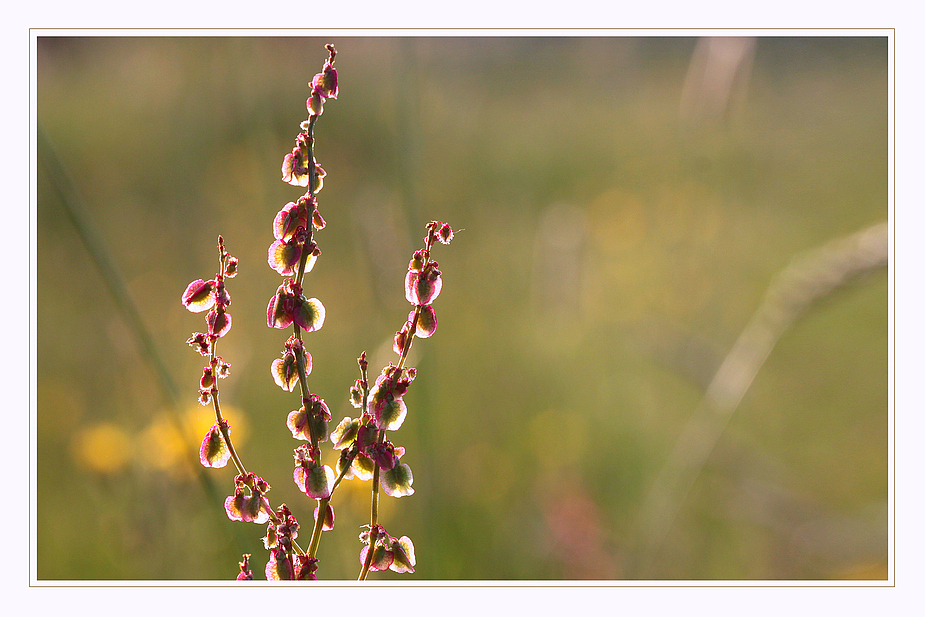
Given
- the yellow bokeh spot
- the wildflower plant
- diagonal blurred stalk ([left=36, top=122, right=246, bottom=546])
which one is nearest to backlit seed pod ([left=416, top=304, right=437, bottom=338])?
the wildflower plant

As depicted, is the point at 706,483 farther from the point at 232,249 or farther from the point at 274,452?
the point at 232,249

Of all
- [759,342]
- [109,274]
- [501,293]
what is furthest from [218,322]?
[501,293]

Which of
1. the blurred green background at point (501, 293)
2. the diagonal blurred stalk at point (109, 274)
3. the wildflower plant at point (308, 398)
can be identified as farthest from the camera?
the blurred green background at point (501, 293)

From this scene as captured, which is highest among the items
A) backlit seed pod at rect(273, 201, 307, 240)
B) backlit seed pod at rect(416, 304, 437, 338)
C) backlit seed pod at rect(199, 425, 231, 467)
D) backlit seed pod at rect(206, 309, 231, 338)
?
backlit seed pod at rect(273, 201, 307, 240)

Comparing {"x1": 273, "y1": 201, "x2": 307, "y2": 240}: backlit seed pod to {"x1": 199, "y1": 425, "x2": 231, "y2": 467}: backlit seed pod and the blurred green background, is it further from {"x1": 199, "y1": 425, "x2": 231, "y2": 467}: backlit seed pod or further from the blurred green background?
the blurred green background

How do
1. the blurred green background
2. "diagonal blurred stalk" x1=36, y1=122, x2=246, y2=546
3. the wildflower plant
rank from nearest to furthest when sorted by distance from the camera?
the wildflower plant < "diagonal blurred stalk" x1=36, y1=122, x2=246, y2=546 < the blurred green background

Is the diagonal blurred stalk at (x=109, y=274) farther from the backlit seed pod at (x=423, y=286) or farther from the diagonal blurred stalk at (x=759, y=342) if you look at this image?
the diagonal blurred stalk at (x=759, y=342)

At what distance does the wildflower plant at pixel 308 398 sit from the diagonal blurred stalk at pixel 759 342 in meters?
0.47

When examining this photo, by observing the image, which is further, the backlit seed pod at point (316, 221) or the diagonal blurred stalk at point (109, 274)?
the diagonal blurred stalk at point (109, 274)

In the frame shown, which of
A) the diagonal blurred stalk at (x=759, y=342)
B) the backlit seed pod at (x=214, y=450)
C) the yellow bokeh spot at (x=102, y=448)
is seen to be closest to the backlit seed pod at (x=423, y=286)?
the backlit seed pod at (x=214, y=450)

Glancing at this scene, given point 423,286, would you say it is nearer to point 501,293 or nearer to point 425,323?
point 425,323

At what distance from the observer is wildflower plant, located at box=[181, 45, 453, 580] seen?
25cm

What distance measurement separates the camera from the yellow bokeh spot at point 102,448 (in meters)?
0.77

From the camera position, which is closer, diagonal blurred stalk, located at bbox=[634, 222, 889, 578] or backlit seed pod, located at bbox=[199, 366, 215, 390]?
backlit seed pod, located at bbox=[199, 366, 215, 390]
